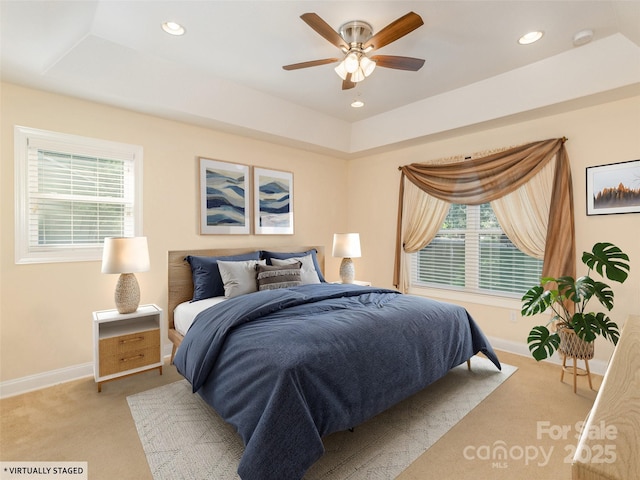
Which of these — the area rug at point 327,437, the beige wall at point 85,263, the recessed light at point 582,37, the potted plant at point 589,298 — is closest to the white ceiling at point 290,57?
the recessed light at point 582,37

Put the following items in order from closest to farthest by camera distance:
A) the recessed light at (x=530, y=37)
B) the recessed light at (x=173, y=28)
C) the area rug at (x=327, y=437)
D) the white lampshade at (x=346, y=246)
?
the area rug at (x=327, y=437) → the recessed light at (x=173, y=28) → the recessed light at (x=530, y=37) → the white lampshade at (x=346, y=246)

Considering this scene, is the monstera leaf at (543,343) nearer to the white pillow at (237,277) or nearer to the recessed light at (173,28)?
the white pillow at (237,277)

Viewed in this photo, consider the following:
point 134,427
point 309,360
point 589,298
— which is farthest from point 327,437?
point 589,298

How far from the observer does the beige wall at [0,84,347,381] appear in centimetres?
262

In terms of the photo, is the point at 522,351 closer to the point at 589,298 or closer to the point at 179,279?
the point at 589,298

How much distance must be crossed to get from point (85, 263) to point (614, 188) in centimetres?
477

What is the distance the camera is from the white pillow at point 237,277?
3.23m

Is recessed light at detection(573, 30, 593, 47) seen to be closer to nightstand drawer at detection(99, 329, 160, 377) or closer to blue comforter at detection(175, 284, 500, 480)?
blue comforter at detection(175, 284, 500, 480)

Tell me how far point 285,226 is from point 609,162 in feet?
11.2

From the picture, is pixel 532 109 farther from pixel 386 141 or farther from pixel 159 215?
pixel 159 215

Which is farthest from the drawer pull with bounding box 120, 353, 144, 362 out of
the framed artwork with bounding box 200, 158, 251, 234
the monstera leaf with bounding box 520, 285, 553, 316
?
the monstera leaf with bounding box 520, 285, 553, 316

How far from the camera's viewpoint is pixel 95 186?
3037 mm

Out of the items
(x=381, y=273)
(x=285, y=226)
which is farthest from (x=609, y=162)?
(x=285, y=226)

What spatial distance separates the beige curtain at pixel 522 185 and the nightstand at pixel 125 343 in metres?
3.28
